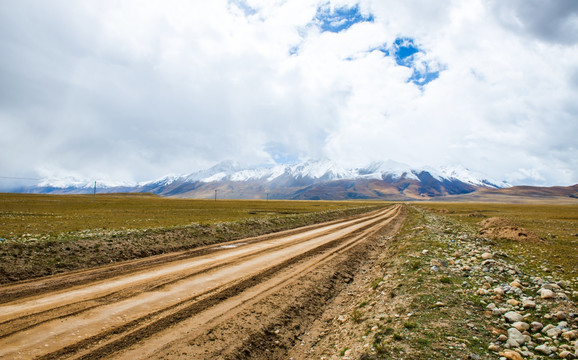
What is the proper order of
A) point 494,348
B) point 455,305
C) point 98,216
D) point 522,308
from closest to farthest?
1. point 494,348
2. point 522,308
3. point 455,305
4. point 98,216

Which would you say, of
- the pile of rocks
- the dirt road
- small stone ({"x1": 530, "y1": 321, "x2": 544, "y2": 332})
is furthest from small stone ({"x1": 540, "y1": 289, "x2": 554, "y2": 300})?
the dirt road

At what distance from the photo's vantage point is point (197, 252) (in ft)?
61.0

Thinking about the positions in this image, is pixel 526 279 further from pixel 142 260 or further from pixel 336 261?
pixel 142 260

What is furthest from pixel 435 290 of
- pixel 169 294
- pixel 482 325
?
pixel 169 294

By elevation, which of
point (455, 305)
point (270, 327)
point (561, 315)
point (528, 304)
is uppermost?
point (561, 315)

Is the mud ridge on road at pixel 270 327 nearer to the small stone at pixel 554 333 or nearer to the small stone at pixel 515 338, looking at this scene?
the small stone at pixel 515 338

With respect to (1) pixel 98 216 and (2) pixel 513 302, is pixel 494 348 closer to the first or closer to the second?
(2) pixel 513 302

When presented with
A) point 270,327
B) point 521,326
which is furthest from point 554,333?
point 270,327

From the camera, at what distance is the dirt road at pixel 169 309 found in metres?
6.88

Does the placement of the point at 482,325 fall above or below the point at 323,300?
above

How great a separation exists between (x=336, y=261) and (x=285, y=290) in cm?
632

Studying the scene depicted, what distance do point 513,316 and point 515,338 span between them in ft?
3.84

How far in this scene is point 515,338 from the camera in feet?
20.8

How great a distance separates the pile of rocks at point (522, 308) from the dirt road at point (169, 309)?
5278 millimetres
